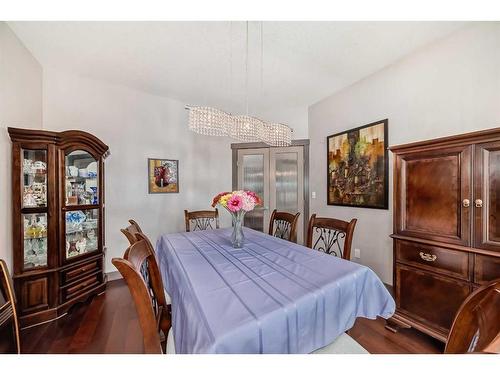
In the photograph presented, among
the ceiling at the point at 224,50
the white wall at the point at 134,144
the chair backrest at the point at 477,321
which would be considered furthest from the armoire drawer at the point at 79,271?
the chair backrest at the point at 477,321

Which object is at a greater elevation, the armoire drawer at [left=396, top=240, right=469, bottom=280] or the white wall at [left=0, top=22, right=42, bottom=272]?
the white wall at [left=0, top=22, right=42, bottom=272]

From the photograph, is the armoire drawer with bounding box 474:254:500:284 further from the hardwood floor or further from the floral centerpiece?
the floral centerpiece

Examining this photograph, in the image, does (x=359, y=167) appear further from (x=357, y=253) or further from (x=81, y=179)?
(x=81, y=179)

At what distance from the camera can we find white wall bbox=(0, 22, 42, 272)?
177cm

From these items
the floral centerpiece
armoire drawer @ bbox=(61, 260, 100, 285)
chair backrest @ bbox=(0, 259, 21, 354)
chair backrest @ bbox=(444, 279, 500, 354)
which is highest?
the floral centerpiece

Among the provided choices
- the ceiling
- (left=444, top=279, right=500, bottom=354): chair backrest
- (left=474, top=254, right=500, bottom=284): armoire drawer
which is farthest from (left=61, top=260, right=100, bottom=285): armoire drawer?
(left=474, top=254, right=500, bottom=284): armoire drawer

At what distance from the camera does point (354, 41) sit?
2.00m

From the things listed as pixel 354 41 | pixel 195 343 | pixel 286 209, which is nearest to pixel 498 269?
pixel 195 343

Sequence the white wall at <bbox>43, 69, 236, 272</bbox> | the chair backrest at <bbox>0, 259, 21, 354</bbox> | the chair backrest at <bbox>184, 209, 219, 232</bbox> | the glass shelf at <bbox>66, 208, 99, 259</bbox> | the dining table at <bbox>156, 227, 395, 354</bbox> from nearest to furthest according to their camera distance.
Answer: the dining table at <bbox>156, 227, 395, 354</bbox>, the chair backrest at <bbox>0, 259, 21, 354</bbox>, the glass shelf at <bbox>66, 208, 99, 259</bbox>, the white wall at <bbox>43, 69, 236, 272</bbox>, the chair backrest at <bbox>184, 209, 219, 232</bbox>

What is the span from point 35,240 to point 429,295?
3.32 metres

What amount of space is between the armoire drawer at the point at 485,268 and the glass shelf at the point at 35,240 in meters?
3.34

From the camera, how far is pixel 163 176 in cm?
330

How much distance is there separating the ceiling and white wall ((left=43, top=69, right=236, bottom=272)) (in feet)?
0.75

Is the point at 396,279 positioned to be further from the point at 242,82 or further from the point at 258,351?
the point at 242,82
